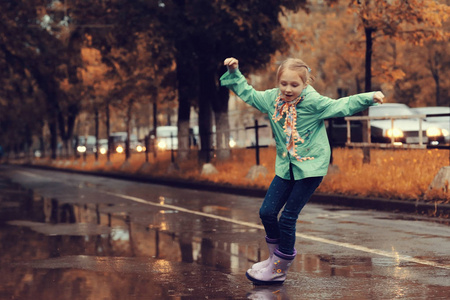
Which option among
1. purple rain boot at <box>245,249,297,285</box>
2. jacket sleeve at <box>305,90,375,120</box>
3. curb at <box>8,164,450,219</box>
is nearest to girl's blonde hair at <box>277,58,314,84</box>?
jacket sleeve at <box>305,90,375,120</box>

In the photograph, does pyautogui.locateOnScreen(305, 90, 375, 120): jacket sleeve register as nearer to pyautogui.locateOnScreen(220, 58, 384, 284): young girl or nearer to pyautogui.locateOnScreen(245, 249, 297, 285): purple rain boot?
pyautogui.locateOnScreen(220, 58, 384, 284): young girl

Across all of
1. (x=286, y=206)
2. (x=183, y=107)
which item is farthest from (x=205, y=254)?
(x=183, y=107)

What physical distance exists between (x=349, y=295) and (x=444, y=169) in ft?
24.8

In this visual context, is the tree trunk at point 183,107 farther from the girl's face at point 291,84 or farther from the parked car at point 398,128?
the girl's face at point 291,84

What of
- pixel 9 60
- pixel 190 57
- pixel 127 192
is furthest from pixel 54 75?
pixel 127 192

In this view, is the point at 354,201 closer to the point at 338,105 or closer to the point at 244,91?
the point at 244,91

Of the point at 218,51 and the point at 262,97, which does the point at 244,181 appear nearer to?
the point at 218,51

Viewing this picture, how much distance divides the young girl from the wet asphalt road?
339 mm

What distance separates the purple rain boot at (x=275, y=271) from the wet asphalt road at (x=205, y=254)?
0.09 metres

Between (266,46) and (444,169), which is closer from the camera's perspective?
(444,169)

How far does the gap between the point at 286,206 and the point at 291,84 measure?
988 millimetres

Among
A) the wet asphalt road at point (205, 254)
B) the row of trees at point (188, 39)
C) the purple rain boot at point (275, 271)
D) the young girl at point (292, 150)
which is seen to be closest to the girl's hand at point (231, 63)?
the young girl at point (292, 150)

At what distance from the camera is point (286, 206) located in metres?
6.77

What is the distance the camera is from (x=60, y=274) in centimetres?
764
